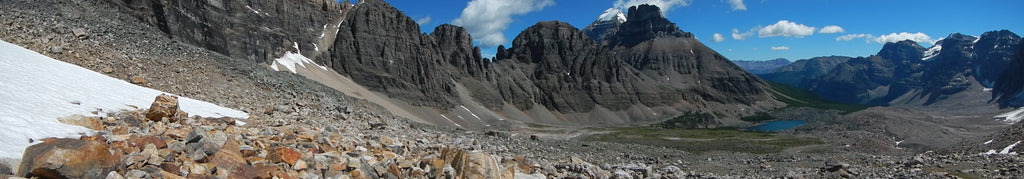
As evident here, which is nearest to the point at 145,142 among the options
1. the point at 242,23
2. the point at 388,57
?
the point at 242,23

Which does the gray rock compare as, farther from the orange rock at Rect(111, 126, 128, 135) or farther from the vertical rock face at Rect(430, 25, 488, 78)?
the vertical rock face at Rect(430, 25, 488, 78)

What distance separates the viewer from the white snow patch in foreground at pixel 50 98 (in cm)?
1218

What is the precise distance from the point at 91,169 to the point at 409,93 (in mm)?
130615

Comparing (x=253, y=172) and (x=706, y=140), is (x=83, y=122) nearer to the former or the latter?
(x=253, y=172)

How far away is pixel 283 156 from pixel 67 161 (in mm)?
3920

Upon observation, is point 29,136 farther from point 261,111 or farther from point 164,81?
point 164,81

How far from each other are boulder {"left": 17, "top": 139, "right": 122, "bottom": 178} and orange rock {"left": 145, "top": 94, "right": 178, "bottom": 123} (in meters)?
8.40

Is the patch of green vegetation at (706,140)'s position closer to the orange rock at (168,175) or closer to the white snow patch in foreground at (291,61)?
the white snow patch in foreground at (291,61)

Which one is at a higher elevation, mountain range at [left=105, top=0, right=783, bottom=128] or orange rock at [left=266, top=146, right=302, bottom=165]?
mountain range at [left=105, top=0, right=783, bottom=128]

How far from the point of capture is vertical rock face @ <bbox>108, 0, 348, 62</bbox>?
309ft

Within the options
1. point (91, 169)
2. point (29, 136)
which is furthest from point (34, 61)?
point (91, 169)

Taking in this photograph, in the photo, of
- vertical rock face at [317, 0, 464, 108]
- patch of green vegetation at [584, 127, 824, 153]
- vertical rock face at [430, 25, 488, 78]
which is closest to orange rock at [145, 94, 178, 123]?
patch of green vegetation at [584, 127, 824, 153]

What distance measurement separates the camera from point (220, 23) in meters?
106

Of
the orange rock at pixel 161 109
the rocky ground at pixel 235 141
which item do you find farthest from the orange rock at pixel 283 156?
the orange rock at pixel 161 109
